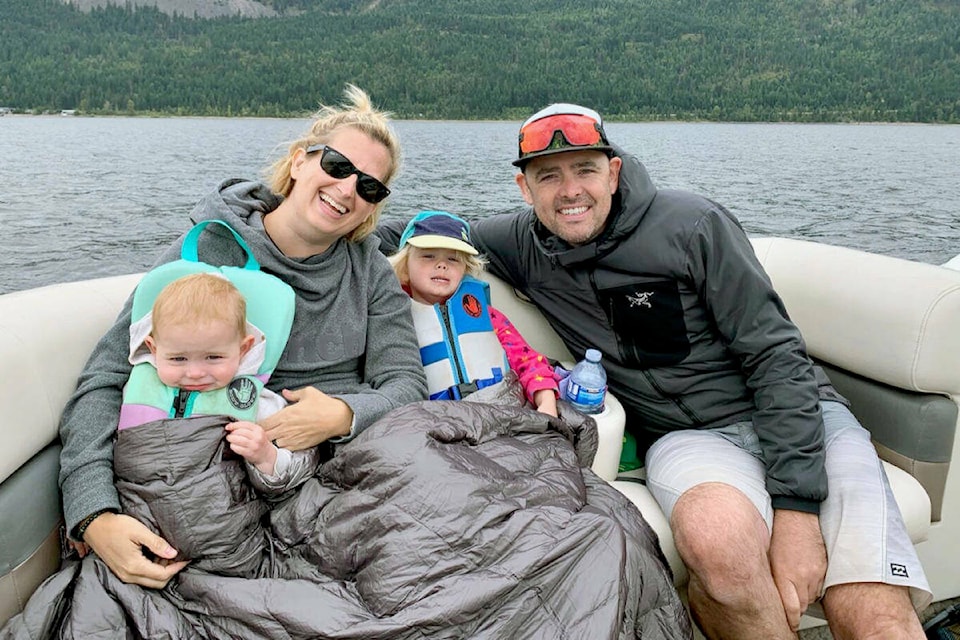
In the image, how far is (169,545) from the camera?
66.4 inches

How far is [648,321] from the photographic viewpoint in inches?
103

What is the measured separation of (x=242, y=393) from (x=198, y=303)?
28cm

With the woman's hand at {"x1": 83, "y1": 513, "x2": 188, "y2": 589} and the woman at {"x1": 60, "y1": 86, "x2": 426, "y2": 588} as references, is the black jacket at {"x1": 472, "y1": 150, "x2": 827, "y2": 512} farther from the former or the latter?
the woman's hand at {"x1": 83, "y1": 513, "x2": 188, "y2": 589}

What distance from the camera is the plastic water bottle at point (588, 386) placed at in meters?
2.52

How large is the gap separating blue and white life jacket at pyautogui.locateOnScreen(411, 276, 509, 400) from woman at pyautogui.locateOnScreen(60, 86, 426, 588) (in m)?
0.21

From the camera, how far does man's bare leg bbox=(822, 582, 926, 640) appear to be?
73.7 inches

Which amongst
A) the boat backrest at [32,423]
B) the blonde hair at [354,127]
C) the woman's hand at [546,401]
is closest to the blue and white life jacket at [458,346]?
the woman's hand at [546,401]

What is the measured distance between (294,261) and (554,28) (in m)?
→ 142

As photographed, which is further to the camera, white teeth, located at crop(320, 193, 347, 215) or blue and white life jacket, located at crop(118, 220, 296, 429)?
white teeth, located at crop(320, 193, 347, 215)

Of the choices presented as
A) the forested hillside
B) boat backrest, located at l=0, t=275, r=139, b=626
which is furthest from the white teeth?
the forested hillside

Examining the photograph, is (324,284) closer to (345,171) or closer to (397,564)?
(345,171)

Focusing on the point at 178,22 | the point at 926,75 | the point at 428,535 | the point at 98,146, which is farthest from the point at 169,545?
the point at 178,22

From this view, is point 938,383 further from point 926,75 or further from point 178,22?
point 178,22

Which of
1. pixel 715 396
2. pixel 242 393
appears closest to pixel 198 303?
pixel 242 393
